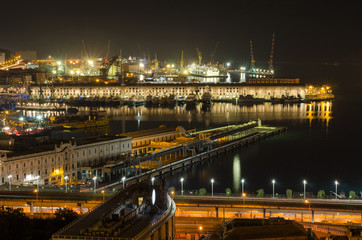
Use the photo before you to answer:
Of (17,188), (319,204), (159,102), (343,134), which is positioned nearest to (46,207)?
(17,188)

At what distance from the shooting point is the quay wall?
39.9 metres

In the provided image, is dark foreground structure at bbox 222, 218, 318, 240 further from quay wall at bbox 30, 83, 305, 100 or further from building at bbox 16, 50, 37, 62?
building at bbox 16, 50, 37, 62

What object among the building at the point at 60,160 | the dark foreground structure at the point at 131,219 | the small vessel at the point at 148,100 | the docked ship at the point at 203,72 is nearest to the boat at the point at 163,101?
the small vessel at the point at 148,100

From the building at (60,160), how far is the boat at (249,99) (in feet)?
82.1

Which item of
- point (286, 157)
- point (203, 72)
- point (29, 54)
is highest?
point (29, 54)

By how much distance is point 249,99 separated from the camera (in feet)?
125

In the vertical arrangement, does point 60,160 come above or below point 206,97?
below

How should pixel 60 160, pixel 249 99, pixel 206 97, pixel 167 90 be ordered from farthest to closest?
pixel 167 90 → pixel 249 99 → pixel 206 97 → pixel 60 160

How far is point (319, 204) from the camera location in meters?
7.40

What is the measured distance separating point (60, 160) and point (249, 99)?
92.9 feet

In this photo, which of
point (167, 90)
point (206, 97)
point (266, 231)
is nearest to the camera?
point (266, 231)

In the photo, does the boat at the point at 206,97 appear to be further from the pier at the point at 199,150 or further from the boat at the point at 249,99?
the pier at the point at 199,150

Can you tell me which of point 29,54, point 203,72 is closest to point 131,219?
point 203,72

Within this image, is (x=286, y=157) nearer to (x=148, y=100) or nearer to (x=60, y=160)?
(x=60, y=160)
